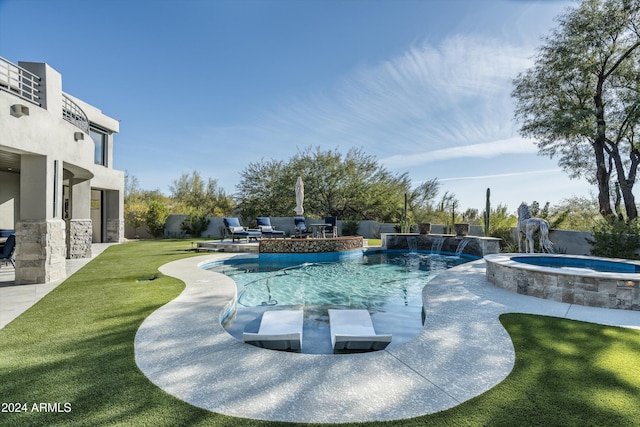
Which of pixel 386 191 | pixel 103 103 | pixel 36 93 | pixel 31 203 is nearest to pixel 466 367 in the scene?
pixel 31 203

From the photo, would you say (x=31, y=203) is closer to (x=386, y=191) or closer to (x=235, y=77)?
(x=235, y=77)

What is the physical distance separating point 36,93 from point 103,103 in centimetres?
1190

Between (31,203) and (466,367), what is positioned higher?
(31,203)

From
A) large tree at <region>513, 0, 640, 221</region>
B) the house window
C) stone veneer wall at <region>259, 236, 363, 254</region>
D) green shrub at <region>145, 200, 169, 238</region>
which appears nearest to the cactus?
large tree at <region>513, 0, 640, 221</region>

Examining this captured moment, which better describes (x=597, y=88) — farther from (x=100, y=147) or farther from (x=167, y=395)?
(x=100, y=147)

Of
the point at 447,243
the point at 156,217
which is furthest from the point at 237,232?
the point at 447,243

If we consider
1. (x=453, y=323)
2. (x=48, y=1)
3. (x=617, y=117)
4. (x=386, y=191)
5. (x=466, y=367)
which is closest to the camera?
(x=466, y=367)

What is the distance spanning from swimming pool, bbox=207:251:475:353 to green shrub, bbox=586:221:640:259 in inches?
168

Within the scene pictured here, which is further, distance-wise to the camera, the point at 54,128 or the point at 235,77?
the point at 235,77

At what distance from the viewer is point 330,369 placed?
2838 mm

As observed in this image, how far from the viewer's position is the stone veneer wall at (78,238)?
35.5 feet

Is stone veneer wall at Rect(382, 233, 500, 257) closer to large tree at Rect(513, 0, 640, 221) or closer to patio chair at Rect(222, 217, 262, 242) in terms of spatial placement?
patio chair at Rect(222, 217, 262, 242)

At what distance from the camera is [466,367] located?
9.41 ft

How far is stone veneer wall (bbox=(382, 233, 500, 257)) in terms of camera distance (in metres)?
11.6
